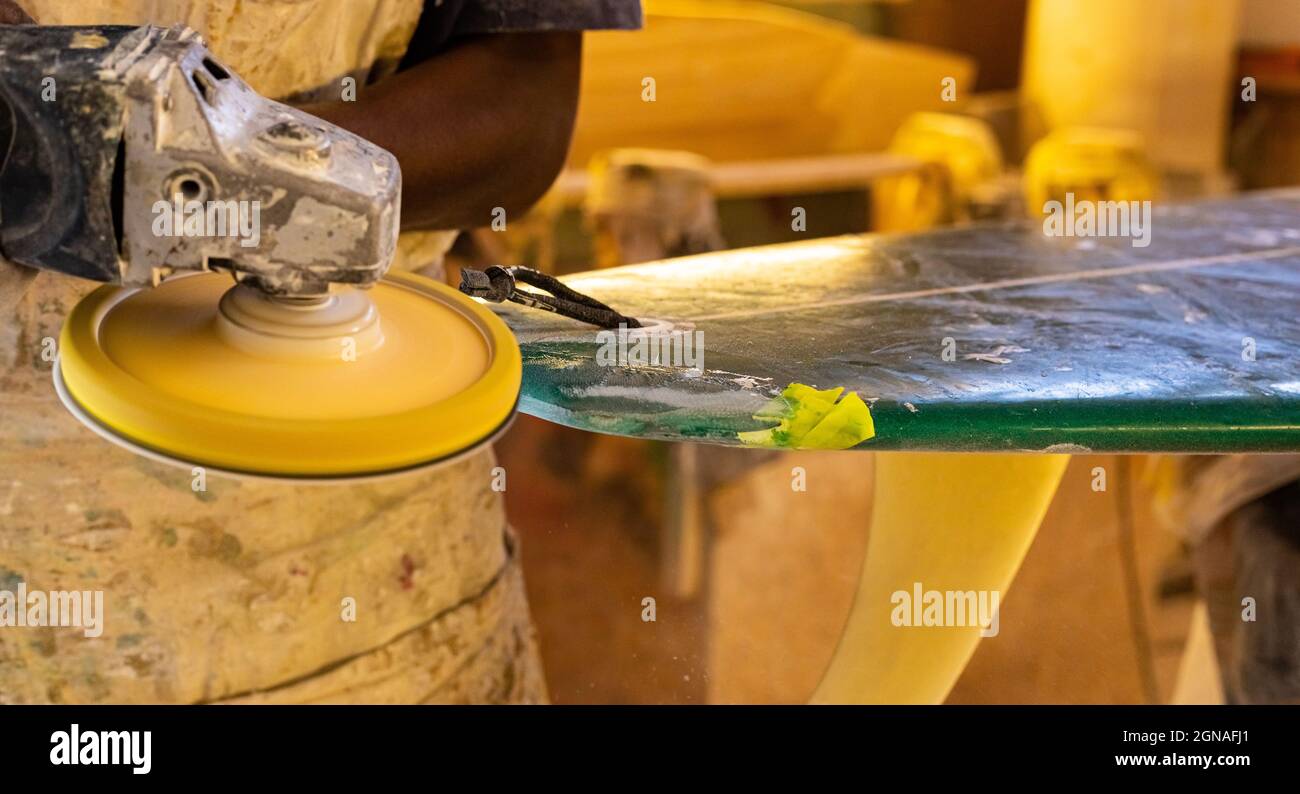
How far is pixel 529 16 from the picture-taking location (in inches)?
57.4

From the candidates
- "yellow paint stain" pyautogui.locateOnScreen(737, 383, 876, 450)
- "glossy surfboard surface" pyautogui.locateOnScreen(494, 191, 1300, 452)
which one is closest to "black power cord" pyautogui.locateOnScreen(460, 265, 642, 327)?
"glossy surfboard surface" pyautogui.locateOnScreen(494, 191, 1300, 452)

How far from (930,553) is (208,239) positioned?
97 centimetres

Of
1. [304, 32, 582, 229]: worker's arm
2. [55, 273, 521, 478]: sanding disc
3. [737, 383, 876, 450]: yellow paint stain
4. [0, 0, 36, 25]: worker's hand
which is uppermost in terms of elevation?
[0, 0, 36, 25]: worker's hand

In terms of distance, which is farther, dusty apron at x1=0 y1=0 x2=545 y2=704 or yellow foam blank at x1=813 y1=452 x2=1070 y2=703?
yellow foam blank at x1=813 y1=452 x2=1070 y2=703

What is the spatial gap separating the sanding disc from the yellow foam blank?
2.14 ft

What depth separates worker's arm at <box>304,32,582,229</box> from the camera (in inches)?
53.5

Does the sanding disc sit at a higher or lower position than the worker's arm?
lower

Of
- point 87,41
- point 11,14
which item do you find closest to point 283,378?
point 87,41

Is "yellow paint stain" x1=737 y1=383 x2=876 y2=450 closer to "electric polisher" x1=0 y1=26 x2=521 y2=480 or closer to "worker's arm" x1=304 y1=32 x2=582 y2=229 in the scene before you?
"electric polisher" x1=0 y1=26 x2=521 y2=480

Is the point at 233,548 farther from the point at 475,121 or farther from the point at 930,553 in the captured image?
the point at 930,553

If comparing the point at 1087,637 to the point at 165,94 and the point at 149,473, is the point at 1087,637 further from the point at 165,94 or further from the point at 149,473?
the point at 165,94

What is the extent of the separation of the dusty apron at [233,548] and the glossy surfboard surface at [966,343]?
298mm

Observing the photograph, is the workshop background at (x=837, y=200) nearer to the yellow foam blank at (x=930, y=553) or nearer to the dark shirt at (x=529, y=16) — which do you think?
the yellow foam blank at (x=930, y=553)

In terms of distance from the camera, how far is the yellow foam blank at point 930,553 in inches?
60.1
